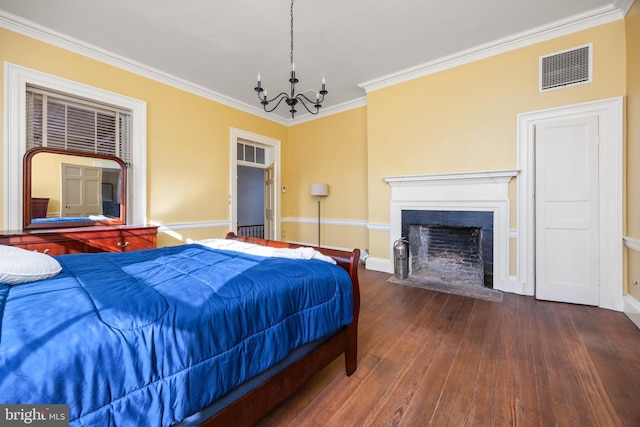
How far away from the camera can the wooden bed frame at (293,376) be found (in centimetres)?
108

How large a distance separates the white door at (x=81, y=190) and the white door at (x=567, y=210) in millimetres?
5223

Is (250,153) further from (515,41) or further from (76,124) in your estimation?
(515,41)

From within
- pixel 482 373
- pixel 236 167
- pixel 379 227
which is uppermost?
pixel 236 167

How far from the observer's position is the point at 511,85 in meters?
3.13

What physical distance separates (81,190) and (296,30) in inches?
123

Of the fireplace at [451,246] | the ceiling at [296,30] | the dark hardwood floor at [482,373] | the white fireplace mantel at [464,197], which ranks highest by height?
the ceiling at [296,30]

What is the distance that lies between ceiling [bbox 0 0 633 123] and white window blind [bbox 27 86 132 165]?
602 mm

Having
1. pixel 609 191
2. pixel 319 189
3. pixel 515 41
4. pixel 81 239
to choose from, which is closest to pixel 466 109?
pixel 515 41

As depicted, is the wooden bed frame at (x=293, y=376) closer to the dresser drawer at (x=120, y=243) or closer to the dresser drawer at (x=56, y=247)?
the dresser drawer at (x=120, y=243)

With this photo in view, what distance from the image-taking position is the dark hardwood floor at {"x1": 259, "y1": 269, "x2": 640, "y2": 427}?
138cm

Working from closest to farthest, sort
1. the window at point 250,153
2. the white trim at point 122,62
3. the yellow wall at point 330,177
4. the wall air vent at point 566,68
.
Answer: the white trim at point 122,62 → the wall air vent at point 566,68 → the yellow wall at point 330,177 → the window at point 250,153

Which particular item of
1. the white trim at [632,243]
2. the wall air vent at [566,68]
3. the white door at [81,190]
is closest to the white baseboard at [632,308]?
the white trim at [632,243]

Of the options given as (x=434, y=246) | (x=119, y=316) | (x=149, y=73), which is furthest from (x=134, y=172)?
(x=434, y=246)

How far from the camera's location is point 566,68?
2.85 metres
